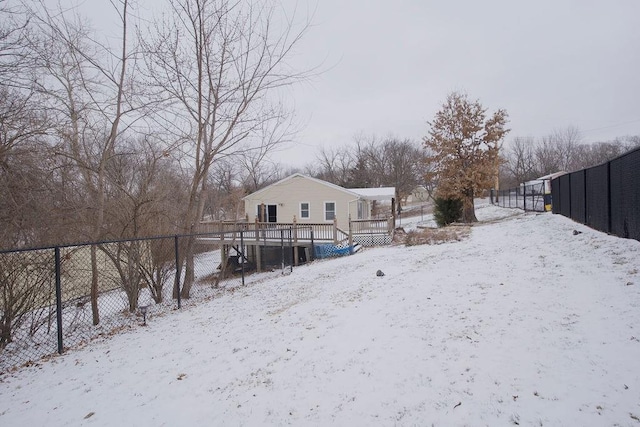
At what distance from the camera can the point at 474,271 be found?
6473 mm

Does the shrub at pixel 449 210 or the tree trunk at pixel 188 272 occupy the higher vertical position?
the shrub at pixel 449 210

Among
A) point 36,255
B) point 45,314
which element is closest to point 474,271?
point 36,255

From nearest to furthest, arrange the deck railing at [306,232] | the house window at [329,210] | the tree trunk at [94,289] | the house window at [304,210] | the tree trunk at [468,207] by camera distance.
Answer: the tree trunk at [94,289] → the deck railing at [306,232] → the tree trunk at [468,207] → the house window at [329,210] → the house window at [304,210]

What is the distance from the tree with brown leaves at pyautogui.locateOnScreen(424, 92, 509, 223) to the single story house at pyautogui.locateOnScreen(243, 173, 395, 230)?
6.01 m

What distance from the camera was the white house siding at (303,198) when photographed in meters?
22.5

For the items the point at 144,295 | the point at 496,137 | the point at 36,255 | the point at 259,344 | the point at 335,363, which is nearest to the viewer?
the point at 335,363

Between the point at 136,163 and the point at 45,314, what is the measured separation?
4.31 meters

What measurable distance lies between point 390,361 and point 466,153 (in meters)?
17.7

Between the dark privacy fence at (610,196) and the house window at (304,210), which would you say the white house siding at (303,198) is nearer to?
the house window at (304,210)

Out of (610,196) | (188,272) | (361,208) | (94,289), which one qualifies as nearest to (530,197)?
(361,208)

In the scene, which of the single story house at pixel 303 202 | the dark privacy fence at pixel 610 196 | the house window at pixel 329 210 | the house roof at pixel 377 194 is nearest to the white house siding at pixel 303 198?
the single story house at pixel 303 202

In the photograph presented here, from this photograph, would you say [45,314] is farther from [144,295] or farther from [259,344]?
[259,344]

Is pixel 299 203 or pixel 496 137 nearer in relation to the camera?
pixel 496 137

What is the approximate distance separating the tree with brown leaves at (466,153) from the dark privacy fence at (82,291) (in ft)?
43.2
